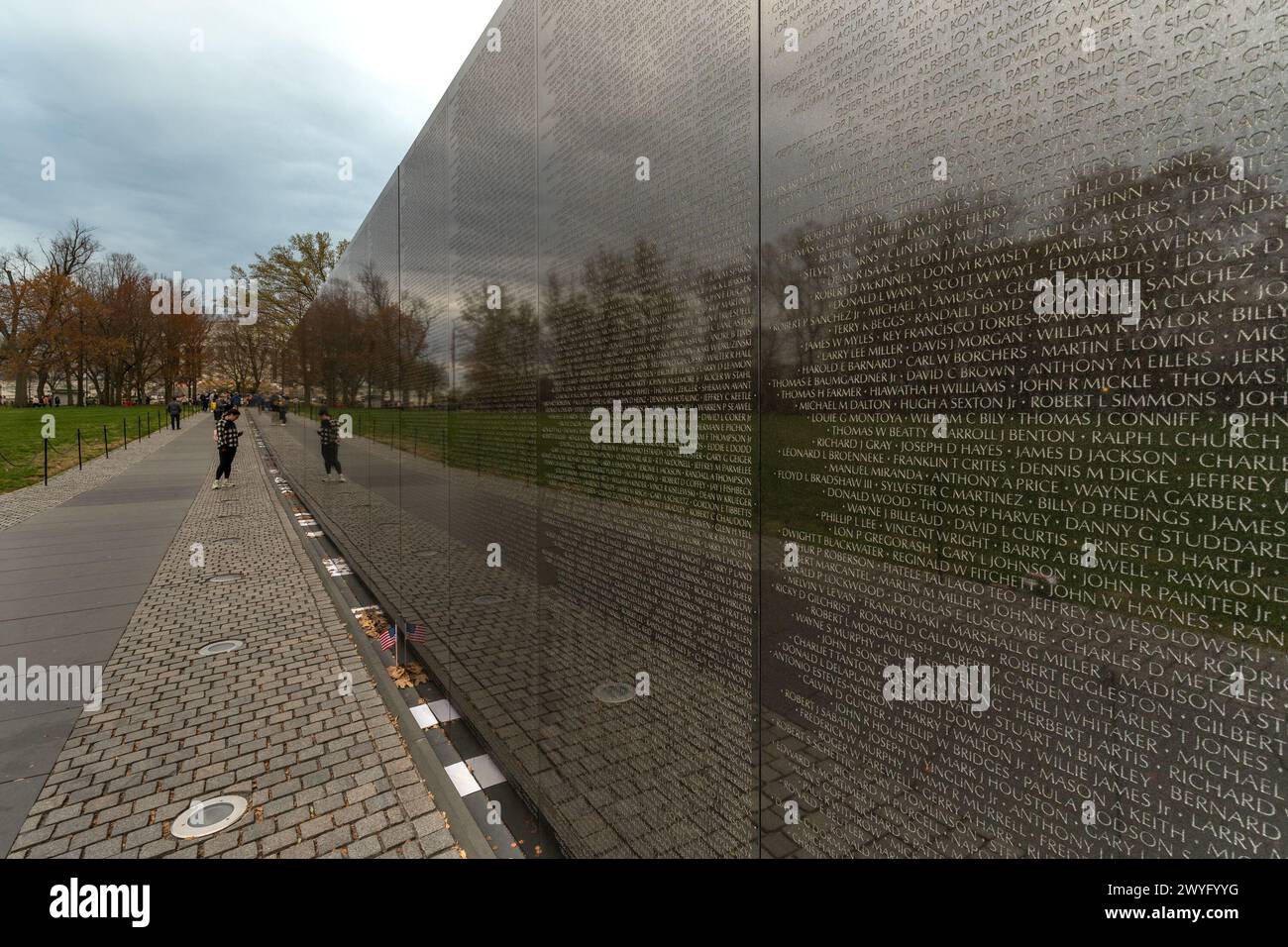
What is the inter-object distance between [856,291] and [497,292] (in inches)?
127

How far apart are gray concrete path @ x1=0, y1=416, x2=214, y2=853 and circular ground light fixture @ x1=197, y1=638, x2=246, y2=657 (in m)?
0.73

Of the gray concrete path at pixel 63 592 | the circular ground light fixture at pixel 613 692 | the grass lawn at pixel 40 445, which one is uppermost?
the grass lawn at pixel 40 445

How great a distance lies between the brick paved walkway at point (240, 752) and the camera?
10.6 feet

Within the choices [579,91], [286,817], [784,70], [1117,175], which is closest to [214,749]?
[286,817]

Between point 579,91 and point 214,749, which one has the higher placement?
point 579,91

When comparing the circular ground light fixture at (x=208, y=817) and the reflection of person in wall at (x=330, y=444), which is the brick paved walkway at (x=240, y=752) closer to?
the circular ground light fixture at (x=208, y=817)

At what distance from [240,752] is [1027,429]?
190 inches

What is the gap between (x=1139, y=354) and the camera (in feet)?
4.15

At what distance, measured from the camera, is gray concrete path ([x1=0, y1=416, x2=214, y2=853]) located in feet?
12.8

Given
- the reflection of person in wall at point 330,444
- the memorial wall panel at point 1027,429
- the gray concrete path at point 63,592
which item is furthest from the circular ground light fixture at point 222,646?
the reflection of person in wall at point 330,444

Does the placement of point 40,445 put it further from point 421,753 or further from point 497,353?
point 421,753

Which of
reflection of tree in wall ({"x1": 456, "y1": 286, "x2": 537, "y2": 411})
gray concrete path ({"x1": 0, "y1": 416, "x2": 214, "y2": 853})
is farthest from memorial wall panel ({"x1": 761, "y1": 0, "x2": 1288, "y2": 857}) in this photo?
gray concrete path ({"x1": 0, "y1": 416, "x2": 214, "y2": 853})

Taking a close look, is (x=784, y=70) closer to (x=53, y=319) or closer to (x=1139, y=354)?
(x=1139, y=354)

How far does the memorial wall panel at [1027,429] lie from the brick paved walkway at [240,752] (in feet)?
8.61
